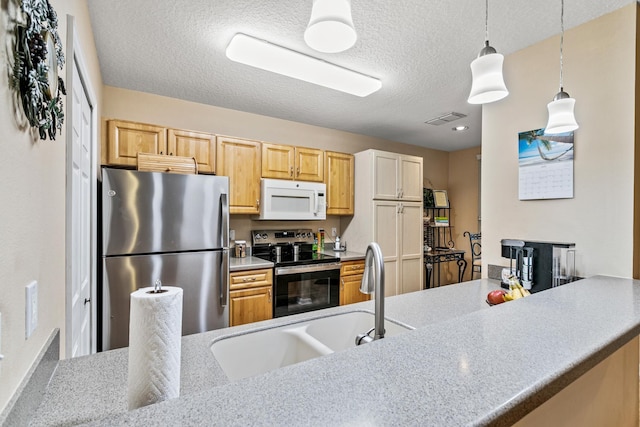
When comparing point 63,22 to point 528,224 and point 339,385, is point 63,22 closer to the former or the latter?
point 339,385

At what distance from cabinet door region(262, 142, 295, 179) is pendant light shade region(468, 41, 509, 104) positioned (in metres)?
2.38

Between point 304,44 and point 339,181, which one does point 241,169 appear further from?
point 304,44

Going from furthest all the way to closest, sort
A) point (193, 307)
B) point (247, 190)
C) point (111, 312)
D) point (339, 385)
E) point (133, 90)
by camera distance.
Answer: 1. point (247, 190)
2. point (133, 90)
3. point (193, 307)
4. point (111, 312)
5. point (339, 385)

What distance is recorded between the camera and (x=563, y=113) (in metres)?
1.47

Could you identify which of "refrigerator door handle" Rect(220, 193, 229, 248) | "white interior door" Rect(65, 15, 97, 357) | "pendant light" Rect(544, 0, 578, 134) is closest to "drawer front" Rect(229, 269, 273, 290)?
"refrigerator door handle" Rect(220, 193, 229, 248)

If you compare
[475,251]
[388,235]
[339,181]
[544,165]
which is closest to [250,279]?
[339,181]

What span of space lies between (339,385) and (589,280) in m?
1.69

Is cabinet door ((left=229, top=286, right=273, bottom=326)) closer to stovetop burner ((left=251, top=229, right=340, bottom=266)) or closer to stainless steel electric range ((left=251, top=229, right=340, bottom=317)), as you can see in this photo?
stainless steel electric range ((left=251, top=229, right=340, bottom=317))

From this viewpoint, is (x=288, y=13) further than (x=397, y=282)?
No

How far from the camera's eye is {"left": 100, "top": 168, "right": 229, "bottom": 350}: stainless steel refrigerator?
2250 mm

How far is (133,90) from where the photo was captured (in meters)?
2.90

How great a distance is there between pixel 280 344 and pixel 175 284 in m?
1.48

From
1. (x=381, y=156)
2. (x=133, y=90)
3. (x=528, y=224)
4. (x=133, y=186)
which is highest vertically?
(x=133, y=90)

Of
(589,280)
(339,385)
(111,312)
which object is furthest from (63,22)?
(589,280)
